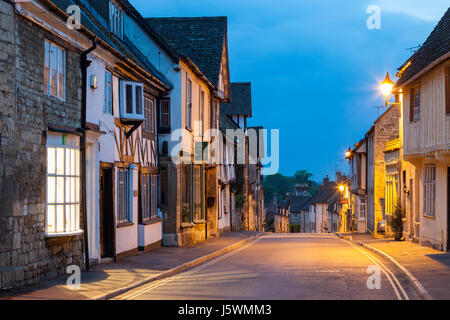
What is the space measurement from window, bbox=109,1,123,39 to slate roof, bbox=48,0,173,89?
13.2 inches

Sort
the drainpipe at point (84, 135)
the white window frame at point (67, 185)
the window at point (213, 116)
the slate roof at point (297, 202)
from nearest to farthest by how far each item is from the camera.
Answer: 1. the white window frame at point (67, 185)
2. the drainpipe at point (84, 135)
3. the window at point (213, 116)
4. the slate roof at point (297, 202)

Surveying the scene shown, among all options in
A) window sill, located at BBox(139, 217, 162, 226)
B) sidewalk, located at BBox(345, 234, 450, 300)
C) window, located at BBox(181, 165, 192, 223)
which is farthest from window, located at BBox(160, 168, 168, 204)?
sidewalk, located at BBox(345, 234, 450, 300)

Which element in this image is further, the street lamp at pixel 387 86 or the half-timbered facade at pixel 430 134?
the street lamp at pixel 387 86

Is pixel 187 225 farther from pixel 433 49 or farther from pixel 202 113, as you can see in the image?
pixel 433 49

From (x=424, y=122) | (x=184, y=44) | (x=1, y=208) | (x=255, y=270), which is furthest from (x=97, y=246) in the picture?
(x=184, y=44)

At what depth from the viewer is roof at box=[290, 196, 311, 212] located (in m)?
94.6

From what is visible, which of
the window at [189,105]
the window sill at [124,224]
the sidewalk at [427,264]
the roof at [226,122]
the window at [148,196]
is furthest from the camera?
the roof at [226,122]

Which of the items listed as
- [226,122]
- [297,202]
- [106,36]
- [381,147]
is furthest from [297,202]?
[106,36]

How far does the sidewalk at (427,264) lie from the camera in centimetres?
1227

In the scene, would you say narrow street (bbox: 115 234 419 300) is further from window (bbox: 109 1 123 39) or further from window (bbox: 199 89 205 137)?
window (bbox: 199 89 205 137)

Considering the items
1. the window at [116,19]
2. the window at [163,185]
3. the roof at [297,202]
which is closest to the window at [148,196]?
the window at [163,185]

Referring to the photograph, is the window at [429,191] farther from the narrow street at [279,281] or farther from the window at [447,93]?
the narrow street at [279,281]

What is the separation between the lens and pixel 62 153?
13625 mm

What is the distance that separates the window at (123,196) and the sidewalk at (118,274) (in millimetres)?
1295
